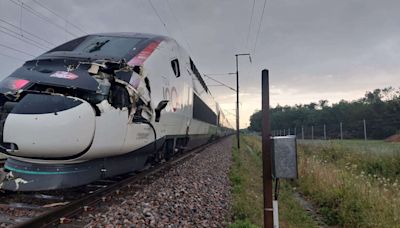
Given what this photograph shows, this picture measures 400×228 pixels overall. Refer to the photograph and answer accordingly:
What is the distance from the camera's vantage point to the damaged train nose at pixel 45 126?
4805 millimetres

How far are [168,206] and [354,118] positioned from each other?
76.3 meters

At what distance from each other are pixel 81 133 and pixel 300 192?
688cm

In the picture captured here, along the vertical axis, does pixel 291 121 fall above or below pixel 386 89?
below

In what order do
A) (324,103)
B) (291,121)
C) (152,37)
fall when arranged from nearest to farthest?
(152,37) < (291,121) < (324,103)

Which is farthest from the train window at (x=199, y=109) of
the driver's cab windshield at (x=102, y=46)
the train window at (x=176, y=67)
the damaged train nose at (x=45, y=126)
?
the damaged train nose at (x=45, y=126)

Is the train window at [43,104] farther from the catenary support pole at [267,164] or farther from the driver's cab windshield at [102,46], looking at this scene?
the catenary support pole at [267,164]

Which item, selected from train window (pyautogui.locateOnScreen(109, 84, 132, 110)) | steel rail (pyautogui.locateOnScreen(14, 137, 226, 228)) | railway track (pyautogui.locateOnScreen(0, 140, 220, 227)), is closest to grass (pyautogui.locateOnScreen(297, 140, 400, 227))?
railway track (pyautogui.locateOnScreen(0, 140, 220, 227))

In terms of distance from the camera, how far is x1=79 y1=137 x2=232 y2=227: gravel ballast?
4660 millimetres

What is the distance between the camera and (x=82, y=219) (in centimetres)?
459

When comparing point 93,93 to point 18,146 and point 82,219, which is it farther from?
point 82,219

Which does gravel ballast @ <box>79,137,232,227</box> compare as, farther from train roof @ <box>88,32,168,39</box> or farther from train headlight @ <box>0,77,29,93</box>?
train roof @ <box>88,32,168,39</box>

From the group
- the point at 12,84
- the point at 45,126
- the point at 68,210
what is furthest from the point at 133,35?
the point at 68,210

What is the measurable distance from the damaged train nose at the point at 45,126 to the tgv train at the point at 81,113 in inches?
0.5

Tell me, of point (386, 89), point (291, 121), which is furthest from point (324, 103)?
point (386, 89)
